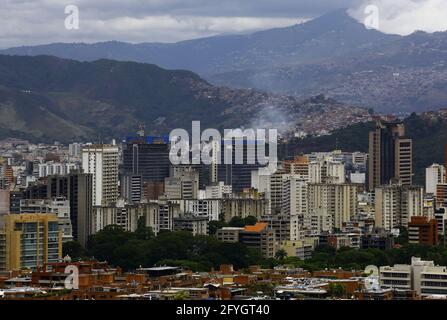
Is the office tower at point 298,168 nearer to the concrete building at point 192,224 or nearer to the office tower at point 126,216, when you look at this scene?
the office tower at point 126,216

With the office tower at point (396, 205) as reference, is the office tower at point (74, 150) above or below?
above

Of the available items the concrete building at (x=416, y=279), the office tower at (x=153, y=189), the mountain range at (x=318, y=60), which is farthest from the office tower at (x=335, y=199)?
the concrete building at (x=416, y=279)

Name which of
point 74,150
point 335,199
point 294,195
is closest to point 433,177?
point 335,199

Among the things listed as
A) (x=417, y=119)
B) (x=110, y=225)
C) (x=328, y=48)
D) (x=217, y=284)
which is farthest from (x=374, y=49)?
(x=217, y=284)

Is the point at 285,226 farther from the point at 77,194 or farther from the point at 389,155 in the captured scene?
the point at 389,155

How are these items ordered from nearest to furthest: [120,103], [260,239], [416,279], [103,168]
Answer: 1. [416,279]
2. [260,239]
3. [103,168]
4. [120,103]
